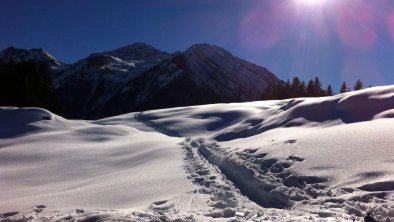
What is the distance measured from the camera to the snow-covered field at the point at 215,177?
266 inches

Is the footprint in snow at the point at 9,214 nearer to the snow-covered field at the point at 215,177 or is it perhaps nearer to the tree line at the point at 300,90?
the snow-covered field at the point at 215,177

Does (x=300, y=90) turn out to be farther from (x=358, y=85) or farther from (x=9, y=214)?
(x=9, y=214)

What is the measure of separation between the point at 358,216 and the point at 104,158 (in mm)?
9562

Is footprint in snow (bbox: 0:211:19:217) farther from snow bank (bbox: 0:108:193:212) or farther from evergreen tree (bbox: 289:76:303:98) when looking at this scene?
evergreen tree (bbox: 289:76:303:98)

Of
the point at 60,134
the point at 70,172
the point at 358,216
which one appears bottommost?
the point at 358,216

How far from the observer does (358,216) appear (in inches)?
244

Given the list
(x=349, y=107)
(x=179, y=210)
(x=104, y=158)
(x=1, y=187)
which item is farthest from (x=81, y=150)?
(x=349, y=107)

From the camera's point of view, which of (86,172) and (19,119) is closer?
(86,172)

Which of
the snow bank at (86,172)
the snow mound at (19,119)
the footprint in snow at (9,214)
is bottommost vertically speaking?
the footprint in snow at (9,214)

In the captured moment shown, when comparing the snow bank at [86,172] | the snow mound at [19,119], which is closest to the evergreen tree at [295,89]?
the snow mound at [19,119]

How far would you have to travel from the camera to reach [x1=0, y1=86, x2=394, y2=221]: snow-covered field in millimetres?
6766

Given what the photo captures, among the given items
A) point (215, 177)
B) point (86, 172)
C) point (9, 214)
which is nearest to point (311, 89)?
point (86, 172)

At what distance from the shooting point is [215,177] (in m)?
9.99

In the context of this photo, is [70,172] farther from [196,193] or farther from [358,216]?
[358,216]
